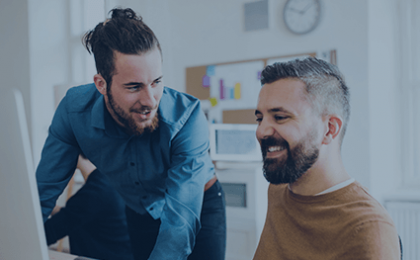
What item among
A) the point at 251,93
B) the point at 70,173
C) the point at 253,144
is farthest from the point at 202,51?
the point at 70,173

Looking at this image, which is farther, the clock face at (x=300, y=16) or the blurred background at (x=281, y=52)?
the clock face at (x=300, y=16)

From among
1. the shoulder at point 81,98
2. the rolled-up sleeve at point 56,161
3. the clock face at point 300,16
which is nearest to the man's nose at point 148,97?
the shoulder at point 81,98

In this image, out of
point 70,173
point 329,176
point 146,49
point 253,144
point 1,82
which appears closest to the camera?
point 329,176

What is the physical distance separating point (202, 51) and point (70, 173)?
4.26 ft

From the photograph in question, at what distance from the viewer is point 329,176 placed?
0.80 meters

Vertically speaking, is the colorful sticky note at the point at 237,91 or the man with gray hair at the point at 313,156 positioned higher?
the colorful sticky note at the point at 237,91

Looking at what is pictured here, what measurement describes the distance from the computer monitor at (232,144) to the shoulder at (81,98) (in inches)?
40.6

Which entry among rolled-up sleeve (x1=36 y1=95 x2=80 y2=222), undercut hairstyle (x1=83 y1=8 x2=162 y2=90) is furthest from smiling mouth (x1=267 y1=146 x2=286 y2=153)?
rolled-up sleeve (x1=36 y1=95 x2=80 y2=222)

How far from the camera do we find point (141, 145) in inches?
45.4

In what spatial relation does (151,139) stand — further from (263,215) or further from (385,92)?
(385,92)

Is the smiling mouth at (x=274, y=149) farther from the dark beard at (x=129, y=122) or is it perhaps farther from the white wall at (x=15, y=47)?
the white wall at (x=15, y=47)

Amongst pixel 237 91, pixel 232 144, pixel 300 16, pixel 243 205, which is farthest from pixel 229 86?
pixel 243 205

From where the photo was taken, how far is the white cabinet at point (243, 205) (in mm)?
2043

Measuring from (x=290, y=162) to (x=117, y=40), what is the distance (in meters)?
0.62
